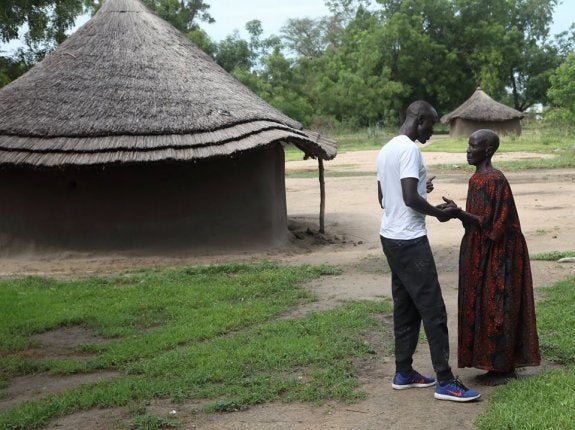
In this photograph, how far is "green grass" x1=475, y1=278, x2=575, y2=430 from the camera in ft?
13.4

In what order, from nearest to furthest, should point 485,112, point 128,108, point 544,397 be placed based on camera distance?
point 544,397 < point 128,108 < point 485,112

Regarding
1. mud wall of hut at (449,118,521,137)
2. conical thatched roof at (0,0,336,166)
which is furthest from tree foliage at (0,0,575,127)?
conical thatched roof at (0,0,336,166)

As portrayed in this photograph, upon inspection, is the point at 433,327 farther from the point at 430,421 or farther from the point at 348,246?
the point at 348,246

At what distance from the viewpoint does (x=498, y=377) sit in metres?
4.87

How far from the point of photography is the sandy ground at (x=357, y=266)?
4.46m

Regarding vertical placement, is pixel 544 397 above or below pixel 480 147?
below

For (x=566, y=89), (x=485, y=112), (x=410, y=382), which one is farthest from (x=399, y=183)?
(x=485, y=112)

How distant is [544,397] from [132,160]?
23.8 ft

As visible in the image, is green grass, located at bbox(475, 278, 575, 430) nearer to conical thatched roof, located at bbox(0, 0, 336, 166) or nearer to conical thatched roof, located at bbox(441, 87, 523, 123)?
conical thatched roof, located at bbox(0, 0, 336, 166)

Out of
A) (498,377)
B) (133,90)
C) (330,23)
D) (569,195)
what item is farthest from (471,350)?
(330,23)

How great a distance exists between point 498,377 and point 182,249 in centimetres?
721

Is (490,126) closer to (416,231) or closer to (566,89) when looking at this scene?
(566,89)

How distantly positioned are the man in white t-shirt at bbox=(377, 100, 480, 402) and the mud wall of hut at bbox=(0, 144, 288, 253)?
6.57m

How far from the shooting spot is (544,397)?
444 centimetres
